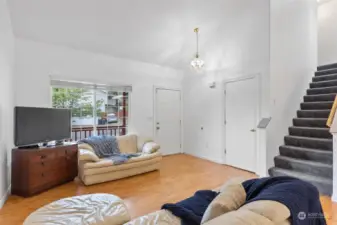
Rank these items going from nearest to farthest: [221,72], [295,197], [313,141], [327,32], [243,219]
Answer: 1. [243,219]
2. [295,197]
3. [313,141]
4. [221,72]
5. [327,32]

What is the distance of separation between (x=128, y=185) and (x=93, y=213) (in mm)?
1988

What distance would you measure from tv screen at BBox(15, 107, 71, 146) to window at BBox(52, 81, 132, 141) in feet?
2.00

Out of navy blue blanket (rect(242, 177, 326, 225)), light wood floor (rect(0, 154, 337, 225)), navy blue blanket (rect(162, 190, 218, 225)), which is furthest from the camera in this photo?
light wood floor (rect(0, 154, 337, 225))

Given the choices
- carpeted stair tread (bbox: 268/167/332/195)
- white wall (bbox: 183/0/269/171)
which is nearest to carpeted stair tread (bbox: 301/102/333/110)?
white wall (bbox: 183/0/269/171)

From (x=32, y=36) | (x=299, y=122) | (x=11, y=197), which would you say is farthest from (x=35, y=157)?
(x=299, y=122)

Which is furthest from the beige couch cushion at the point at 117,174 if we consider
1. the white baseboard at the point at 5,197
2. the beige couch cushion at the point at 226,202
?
the beige couch cushion at the point at 226,202

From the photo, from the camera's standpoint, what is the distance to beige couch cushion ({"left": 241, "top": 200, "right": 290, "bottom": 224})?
0.95 meters

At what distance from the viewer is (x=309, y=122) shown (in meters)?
4.39

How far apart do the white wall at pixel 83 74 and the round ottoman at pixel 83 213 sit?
2884 mm

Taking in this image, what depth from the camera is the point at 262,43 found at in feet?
14.0

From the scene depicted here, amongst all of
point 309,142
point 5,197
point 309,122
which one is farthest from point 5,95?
point 309,122

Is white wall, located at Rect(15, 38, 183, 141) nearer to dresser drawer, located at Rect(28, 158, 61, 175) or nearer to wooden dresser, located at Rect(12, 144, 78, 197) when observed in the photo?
wooden dresser, located at Rect(12, 144, 78, 197)

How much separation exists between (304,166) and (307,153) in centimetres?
30

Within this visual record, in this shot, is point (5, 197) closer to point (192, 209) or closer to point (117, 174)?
point (117, 174)
